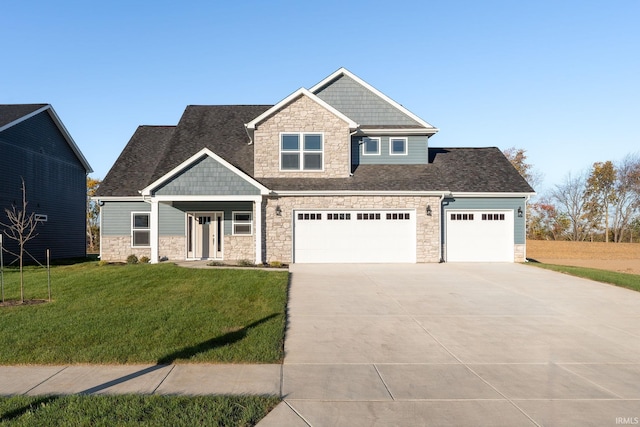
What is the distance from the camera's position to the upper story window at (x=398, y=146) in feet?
67.4

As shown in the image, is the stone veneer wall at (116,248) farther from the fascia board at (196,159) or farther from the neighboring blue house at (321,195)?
the fascia board at (196,159)

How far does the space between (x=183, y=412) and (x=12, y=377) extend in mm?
2819

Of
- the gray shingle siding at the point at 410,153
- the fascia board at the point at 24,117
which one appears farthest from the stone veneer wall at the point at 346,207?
the fascia board at the point at 24,117

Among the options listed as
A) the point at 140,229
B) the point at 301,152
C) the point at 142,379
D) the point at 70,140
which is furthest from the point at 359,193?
the point at 70,140

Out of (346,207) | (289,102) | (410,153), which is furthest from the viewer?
(410,153)

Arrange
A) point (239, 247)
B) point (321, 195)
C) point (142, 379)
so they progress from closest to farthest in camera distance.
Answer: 1. point (142, 379)
2. point (321, 195)
3. point (239, 247)

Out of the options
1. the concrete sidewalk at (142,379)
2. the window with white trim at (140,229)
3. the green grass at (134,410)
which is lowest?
the concrete sidewalk at (142,379)

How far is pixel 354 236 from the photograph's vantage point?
18.3 m

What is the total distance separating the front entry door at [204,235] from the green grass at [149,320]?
5.82 metres

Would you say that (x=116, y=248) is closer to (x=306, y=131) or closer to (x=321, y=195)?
(x=321, y=195)

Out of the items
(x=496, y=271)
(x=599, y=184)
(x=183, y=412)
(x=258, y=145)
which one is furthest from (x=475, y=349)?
(x=599, y=184)

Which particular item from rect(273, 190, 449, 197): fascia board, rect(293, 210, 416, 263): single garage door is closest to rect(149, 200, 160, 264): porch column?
rect(273, 190, 449, 197): fascia board

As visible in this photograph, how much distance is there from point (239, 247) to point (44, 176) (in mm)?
12236

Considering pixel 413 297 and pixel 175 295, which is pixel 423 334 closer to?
pixel 413 297
